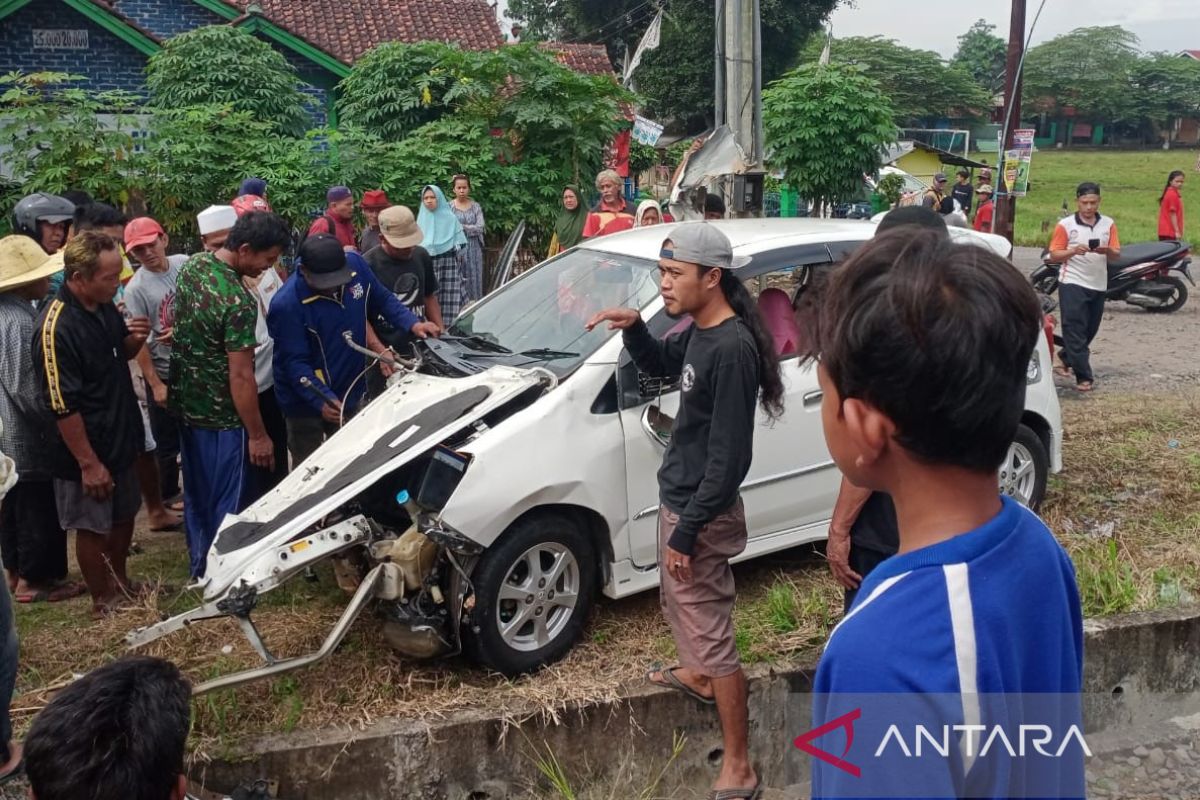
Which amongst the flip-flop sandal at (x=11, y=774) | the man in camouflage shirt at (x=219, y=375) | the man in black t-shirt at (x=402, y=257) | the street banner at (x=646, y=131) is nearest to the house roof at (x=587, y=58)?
the street banner at (x=646, y=131)

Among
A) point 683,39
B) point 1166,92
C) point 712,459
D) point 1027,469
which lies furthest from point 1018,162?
point 1166,92

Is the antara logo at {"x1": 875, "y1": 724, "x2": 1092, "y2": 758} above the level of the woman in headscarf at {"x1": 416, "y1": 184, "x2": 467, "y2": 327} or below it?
above

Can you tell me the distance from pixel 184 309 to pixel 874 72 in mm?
51886

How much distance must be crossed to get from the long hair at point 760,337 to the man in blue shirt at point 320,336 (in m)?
1.95

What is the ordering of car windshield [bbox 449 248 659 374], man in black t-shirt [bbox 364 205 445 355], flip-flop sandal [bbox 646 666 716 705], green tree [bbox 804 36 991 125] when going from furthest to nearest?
1. green tree [bbox 804 36 991 125]
2. man in black t-shirt [bbox 364 205 445 355]
3. car windshield [bbox 449 248 659 374]
4. flip-flop sandal [bbox 646 666 716 705]

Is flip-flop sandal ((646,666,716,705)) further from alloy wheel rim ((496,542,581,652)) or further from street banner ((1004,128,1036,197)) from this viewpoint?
street banner ((1004,128,1036,197))

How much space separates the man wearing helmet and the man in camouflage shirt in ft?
6.28

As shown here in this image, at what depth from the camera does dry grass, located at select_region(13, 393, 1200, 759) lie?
11.6 feet

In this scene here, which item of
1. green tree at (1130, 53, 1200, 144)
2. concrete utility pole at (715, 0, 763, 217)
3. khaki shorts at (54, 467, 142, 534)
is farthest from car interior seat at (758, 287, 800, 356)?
green tree at (1130, 53, 1200, 144)

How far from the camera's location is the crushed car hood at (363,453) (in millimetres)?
3520

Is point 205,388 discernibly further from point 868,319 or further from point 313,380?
point 868,319

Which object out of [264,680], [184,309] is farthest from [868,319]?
[184,309]

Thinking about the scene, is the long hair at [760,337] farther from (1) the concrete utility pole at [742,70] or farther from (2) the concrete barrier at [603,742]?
(1) the concrete utility pole at [742,70]

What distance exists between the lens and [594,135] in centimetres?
1166
